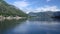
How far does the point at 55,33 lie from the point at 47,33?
1.43 metres

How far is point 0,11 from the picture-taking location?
10156cm

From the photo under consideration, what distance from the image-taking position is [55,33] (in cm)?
2816

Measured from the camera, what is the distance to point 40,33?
2831 centimetres

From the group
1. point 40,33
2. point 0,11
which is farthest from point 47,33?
point 0,11

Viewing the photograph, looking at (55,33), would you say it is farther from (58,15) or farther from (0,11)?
(58,15)

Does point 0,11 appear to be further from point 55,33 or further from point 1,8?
point 55,33

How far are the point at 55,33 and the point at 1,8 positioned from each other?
82.2 meters

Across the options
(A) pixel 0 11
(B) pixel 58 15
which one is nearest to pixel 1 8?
(A) pixel 0 11

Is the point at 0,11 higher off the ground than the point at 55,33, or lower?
higher

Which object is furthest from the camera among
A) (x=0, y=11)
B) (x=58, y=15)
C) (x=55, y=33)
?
(x=58, y=15)

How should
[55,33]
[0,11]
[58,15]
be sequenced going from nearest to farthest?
[55,33] → [0,11] → [58,15]

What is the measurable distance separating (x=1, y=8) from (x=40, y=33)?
81306 mm

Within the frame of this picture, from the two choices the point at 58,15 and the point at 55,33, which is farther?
the point at 58,15

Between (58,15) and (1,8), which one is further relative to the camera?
(58,15)
